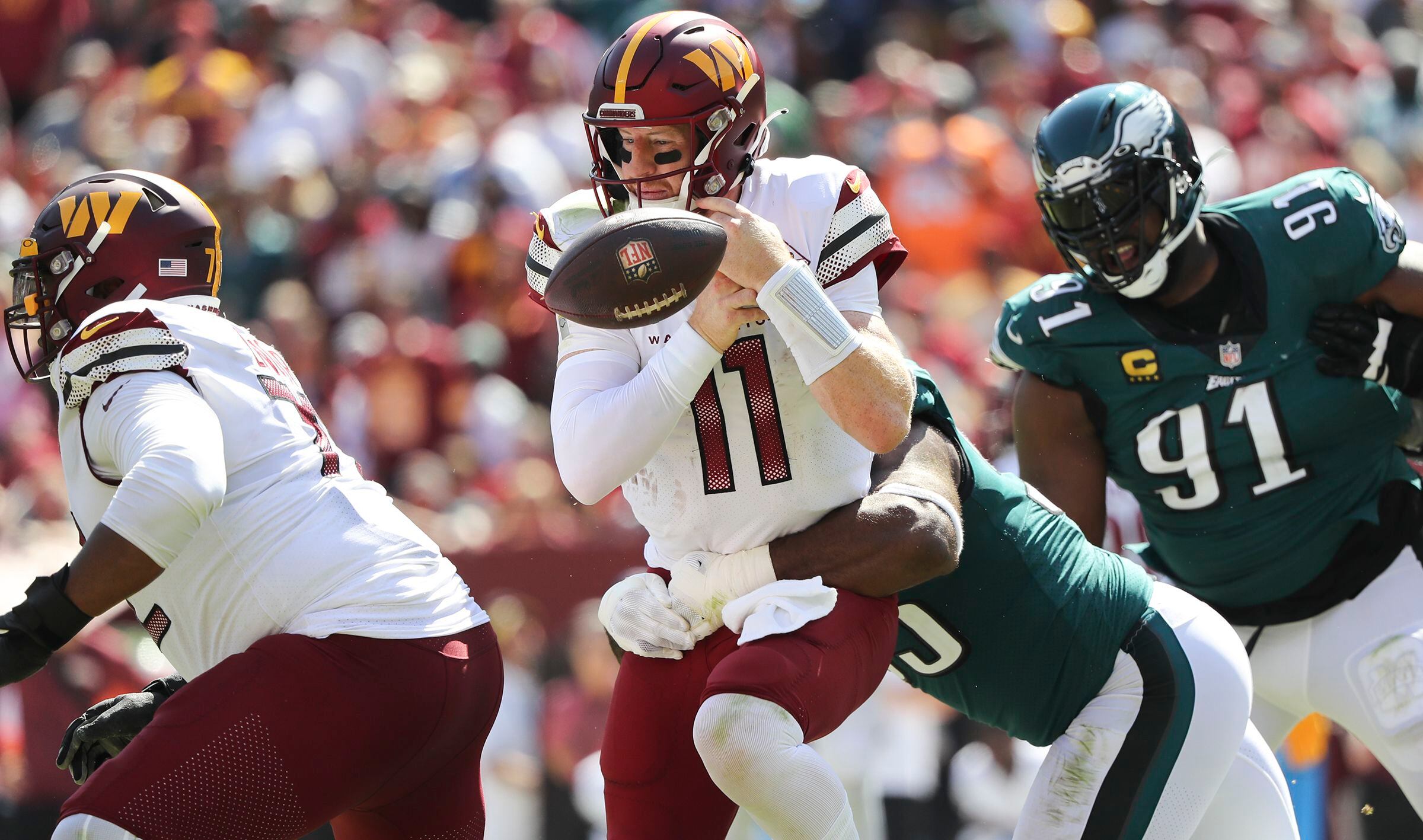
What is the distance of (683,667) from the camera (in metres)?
2.84

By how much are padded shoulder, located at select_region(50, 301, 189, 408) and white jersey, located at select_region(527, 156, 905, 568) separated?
668mm

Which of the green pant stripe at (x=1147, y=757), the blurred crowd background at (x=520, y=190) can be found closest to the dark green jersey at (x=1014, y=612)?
the green pant stripe at (x=1147, y=757)

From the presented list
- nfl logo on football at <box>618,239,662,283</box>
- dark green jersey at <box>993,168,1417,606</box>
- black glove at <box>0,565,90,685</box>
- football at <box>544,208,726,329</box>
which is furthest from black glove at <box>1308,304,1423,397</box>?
black glove at <box>0,565,90,685</box>

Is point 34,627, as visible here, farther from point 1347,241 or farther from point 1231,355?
point 1347,241

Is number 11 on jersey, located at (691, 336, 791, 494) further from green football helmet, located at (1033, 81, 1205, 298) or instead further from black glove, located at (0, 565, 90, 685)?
green football helmet, located at (1033, 81, 1205, 298)

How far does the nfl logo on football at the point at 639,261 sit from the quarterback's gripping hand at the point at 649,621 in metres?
0.68

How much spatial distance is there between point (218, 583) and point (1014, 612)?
58.7 inches

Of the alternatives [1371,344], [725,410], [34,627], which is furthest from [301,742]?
[1371,344]

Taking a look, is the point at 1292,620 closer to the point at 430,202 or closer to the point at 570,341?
the point at 570,341

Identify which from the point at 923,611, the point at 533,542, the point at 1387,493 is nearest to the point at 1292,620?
the point at 1387,493

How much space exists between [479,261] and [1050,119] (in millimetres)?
3942

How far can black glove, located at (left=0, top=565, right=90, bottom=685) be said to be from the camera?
2.62 metres

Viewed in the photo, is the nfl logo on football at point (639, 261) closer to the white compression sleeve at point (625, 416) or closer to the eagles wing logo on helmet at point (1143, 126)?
the white compression sleeve at point (625, 416)

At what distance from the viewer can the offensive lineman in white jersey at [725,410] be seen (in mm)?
2562
